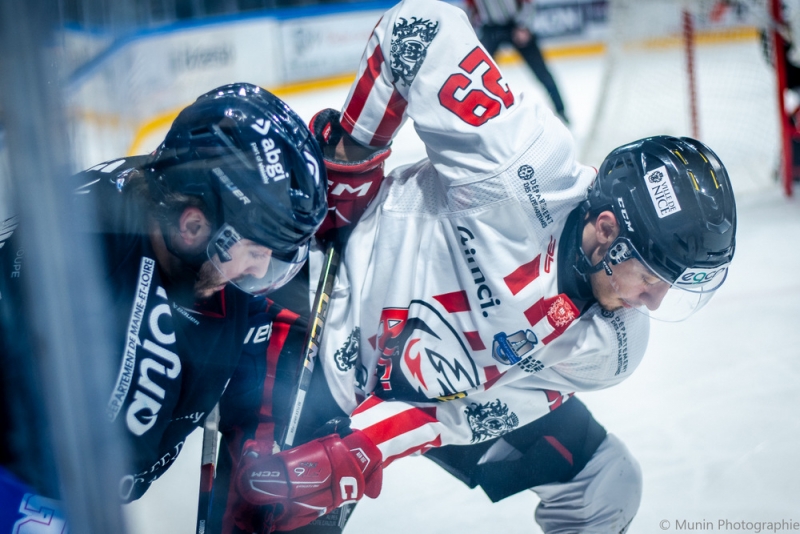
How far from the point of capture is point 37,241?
0.47 meters

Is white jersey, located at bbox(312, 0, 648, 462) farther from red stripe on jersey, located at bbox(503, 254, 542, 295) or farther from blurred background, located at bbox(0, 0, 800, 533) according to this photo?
blurred background, located at bbox(0, 0, 800, 533)

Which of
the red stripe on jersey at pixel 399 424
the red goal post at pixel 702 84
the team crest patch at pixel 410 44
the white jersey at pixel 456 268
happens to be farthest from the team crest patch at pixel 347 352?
the red goal post at pixel 702 84

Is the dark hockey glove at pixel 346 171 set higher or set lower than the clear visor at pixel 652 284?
higher

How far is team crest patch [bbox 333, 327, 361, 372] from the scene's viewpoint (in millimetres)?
1278

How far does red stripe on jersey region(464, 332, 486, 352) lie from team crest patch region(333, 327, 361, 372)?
0.21 meters

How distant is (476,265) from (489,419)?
1.02 feet

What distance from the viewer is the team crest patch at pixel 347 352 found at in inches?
50.3

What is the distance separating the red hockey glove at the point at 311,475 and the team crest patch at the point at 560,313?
1.20 feet

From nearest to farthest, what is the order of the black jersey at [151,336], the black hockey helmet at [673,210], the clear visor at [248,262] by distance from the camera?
the black jersey at [151,336] < the clear visor at [248,262] < the black hockey helmet at [673,210]

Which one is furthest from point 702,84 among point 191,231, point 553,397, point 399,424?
point 191,231

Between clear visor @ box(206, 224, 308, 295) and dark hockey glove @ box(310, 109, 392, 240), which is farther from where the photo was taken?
dark hockey glove @ box(310, 109, 392, 240)

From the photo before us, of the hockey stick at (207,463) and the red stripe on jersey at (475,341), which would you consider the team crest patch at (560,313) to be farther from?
the hockey stick at (207,463)

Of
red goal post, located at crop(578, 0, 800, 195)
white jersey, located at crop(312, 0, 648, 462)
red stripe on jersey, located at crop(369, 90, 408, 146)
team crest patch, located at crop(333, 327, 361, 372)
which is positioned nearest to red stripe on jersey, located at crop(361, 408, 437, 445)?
white jersey, located at crop(312, 0, 648, 462)

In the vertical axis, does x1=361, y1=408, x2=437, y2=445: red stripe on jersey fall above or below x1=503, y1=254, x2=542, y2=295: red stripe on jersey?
below
